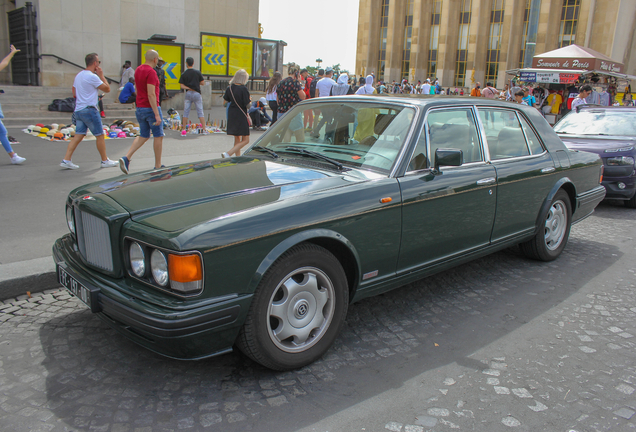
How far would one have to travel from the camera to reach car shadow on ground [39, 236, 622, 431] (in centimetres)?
256

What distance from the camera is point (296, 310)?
2947 mm

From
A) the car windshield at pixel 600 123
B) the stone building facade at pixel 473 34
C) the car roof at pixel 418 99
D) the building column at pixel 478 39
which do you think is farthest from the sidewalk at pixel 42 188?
the building column at pixel 478 39

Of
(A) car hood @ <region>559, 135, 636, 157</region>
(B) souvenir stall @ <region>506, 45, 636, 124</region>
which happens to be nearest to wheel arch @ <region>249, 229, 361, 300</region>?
(A) car hood @ <region>559, 135, 636, 157</region>

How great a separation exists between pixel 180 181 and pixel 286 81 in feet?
25.4

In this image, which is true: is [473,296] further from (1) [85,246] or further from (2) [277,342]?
(1) [85,246]

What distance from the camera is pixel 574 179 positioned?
17.0ft

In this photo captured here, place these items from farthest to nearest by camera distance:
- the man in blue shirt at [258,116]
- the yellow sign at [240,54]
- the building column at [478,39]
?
the building column at [478,39]
the yellow sign at [240,54]
the man in blue shirt at [258,116]

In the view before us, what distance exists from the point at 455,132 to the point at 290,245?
1.99m

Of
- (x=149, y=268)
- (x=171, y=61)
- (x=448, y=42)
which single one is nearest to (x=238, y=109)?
(x=149, y=268)

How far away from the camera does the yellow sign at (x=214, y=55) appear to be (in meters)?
21.8

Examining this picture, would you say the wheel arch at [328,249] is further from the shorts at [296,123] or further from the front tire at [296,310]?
the shorts at [296,123]

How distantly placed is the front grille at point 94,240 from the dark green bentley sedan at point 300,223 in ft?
0.05

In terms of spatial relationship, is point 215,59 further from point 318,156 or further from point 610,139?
point 318,156

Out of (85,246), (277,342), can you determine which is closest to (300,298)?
(277,342)
